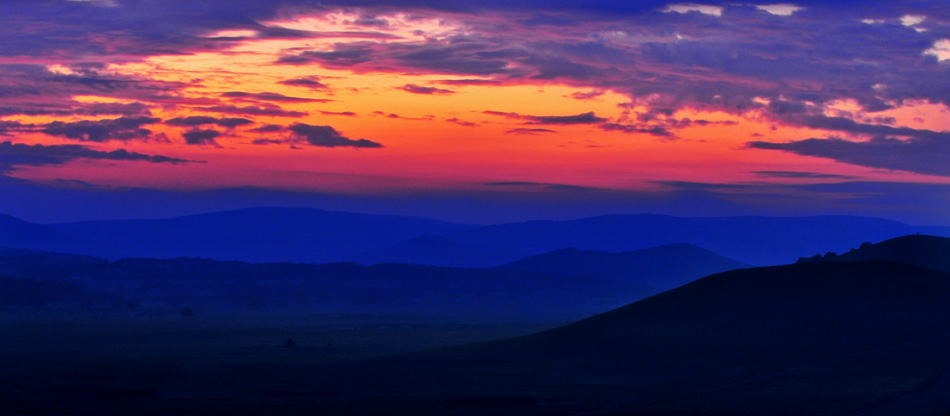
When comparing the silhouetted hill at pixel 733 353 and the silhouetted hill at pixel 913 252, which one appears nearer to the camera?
the silhouetted hill at pixel 733 353

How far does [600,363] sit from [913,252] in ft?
274

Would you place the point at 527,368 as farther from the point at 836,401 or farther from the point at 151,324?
the point at 151,324

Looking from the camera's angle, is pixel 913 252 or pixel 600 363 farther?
→ pixel 913 252

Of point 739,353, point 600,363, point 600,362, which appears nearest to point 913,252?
point 739,353

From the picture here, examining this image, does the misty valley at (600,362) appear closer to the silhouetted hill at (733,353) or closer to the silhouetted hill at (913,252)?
the silhouetted hill at (733,353)

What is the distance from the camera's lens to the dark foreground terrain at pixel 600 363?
265 feet

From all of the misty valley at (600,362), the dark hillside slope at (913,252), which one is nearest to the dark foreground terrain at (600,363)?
the misty valley at (600,362)

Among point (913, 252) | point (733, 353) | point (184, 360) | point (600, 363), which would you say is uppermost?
point (913, 252)

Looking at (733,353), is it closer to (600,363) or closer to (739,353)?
(739,353)

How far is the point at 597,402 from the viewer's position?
82.0 m

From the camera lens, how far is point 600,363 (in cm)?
11238

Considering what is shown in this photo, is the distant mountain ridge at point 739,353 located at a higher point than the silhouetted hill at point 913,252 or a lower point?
lower

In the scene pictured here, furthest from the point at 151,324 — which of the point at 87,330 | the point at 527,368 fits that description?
the point at 527,368

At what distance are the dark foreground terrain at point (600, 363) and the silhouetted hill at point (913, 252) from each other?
3.03 m
